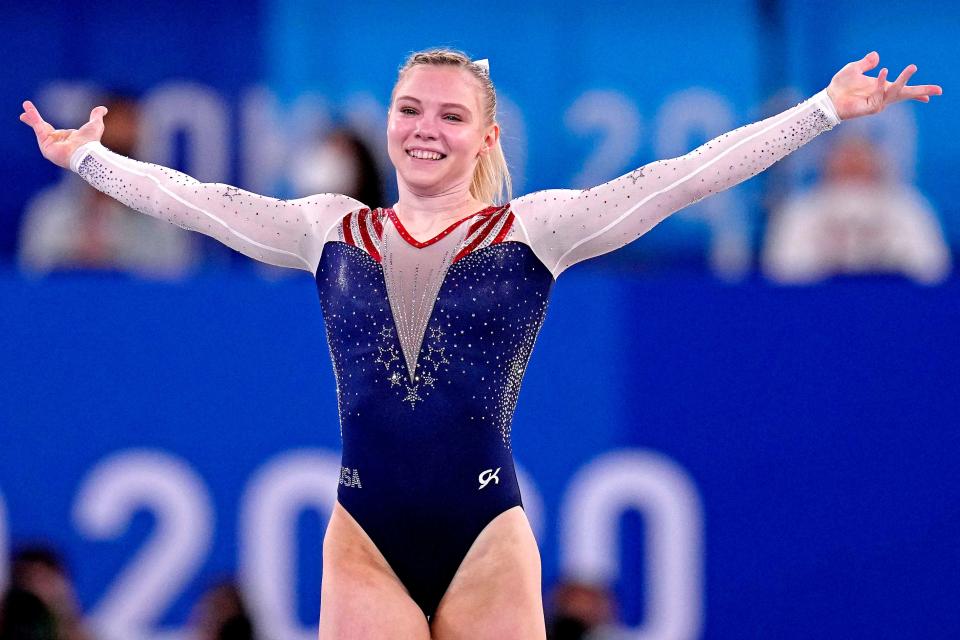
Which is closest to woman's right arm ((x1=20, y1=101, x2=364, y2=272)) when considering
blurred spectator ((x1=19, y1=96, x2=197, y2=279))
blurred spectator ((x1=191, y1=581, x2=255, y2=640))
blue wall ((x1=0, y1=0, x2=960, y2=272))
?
blurred spectator ((x1=191, y1=581, x2=255, y2=640))

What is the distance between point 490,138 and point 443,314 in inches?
19.4

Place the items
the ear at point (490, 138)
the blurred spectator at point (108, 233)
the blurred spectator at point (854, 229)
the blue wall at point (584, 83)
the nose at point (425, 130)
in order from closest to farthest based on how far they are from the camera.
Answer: the nose at point (425, 130) < the ear at point (490, 138) < the blurred spectator at point (854, 229) < the blurred spectator at point (108, 233) < the blue wall at point (584, 83)

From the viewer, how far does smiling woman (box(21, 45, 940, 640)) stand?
10.8 feet

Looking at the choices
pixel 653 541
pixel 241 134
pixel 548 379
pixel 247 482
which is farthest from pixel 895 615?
pixel 241 134

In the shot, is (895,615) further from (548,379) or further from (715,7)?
(715,7)

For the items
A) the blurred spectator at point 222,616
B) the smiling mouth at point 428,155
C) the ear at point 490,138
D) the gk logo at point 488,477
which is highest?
the ear at point 490,138

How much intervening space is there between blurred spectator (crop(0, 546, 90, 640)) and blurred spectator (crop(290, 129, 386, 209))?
1.71 m

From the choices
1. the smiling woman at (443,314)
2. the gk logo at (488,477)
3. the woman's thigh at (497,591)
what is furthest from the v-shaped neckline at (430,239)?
the woman's thigh at (497,591)

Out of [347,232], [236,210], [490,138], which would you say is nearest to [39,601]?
[236,210]

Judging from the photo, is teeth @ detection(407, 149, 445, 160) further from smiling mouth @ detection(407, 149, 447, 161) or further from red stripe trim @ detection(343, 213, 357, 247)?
red stripe trim @ detection(343, 213, 357, 247)

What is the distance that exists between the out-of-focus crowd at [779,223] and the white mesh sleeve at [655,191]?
2.37 m

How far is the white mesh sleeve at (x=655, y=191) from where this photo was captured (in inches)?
129

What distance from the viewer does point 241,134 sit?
745 centimetres

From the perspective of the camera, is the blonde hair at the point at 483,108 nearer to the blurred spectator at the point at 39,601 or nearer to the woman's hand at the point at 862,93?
the woman's hand at the point at 862,93
